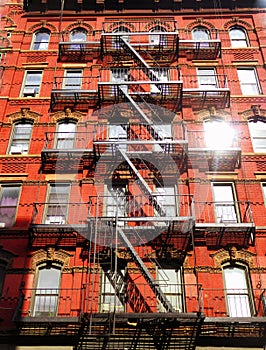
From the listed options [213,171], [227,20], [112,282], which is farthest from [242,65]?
[112,282]

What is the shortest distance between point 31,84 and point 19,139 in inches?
133

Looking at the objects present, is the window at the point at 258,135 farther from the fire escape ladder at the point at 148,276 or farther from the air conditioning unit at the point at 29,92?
the air conditioning unit at the point at 29,92

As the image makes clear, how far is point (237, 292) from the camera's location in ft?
44.8

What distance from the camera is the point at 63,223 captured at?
50.2ft

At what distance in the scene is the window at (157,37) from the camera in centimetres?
2012

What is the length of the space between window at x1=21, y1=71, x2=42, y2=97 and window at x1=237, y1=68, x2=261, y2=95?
30.0ft

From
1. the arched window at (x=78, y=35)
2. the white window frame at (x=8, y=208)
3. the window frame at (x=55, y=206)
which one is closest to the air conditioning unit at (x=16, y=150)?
the white window frame at (x=8, y=208)

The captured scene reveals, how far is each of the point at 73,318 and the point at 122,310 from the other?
5.56ft

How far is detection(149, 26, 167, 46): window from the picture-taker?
20116mm

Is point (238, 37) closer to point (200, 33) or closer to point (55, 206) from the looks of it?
point (200, 33)

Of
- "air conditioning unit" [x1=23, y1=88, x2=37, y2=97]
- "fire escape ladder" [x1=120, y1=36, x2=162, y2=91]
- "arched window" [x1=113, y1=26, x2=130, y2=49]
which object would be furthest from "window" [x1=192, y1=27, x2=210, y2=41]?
"air conditioning unit" [x1=23, y1=88, x2=37, y2=97]

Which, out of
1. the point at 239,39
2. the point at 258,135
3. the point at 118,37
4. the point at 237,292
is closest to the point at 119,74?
the point at 118,37

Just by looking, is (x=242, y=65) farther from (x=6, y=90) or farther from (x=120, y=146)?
(x=6, y=90)

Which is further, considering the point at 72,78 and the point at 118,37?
the point at 118,37
